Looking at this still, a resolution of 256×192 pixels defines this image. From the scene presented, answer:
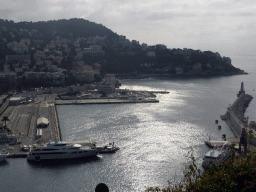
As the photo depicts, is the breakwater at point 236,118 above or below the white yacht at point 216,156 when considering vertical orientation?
above

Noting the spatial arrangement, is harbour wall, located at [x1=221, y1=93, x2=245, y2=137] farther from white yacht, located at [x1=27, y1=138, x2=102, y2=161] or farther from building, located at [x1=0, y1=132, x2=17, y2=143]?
building, located at [x1=0, y1=132, x2=17, y2=143]

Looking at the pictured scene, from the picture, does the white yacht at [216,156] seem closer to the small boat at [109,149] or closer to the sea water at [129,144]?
the sea water at [129,144]

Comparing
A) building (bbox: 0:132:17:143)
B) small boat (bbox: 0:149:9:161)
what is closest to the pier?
small boat (bbox: 0:149:9:161)

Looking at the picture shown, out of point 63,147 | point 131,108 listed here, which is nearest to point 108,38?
point 131,108

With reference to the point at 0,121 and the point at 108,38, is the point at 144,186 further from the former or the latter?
the point at 108,38

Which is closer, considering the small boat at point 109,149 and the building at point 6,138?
the small boat at point 109,149

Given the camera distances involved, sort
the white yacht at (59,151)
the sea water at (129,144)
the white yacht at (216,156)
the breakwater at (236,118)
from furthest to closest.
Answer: the breakwater at (236,118) → the white yacht at (59,151) → the white yacht at (216,156) → the sea water at (129,144)

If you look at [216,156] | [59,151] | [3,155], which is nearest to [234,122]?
[216,156]

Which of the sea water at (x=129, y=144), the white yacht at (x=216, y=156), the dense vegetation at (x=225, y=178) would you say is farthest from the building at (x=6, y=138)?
the dense vegetation at (x=225, y=178)
